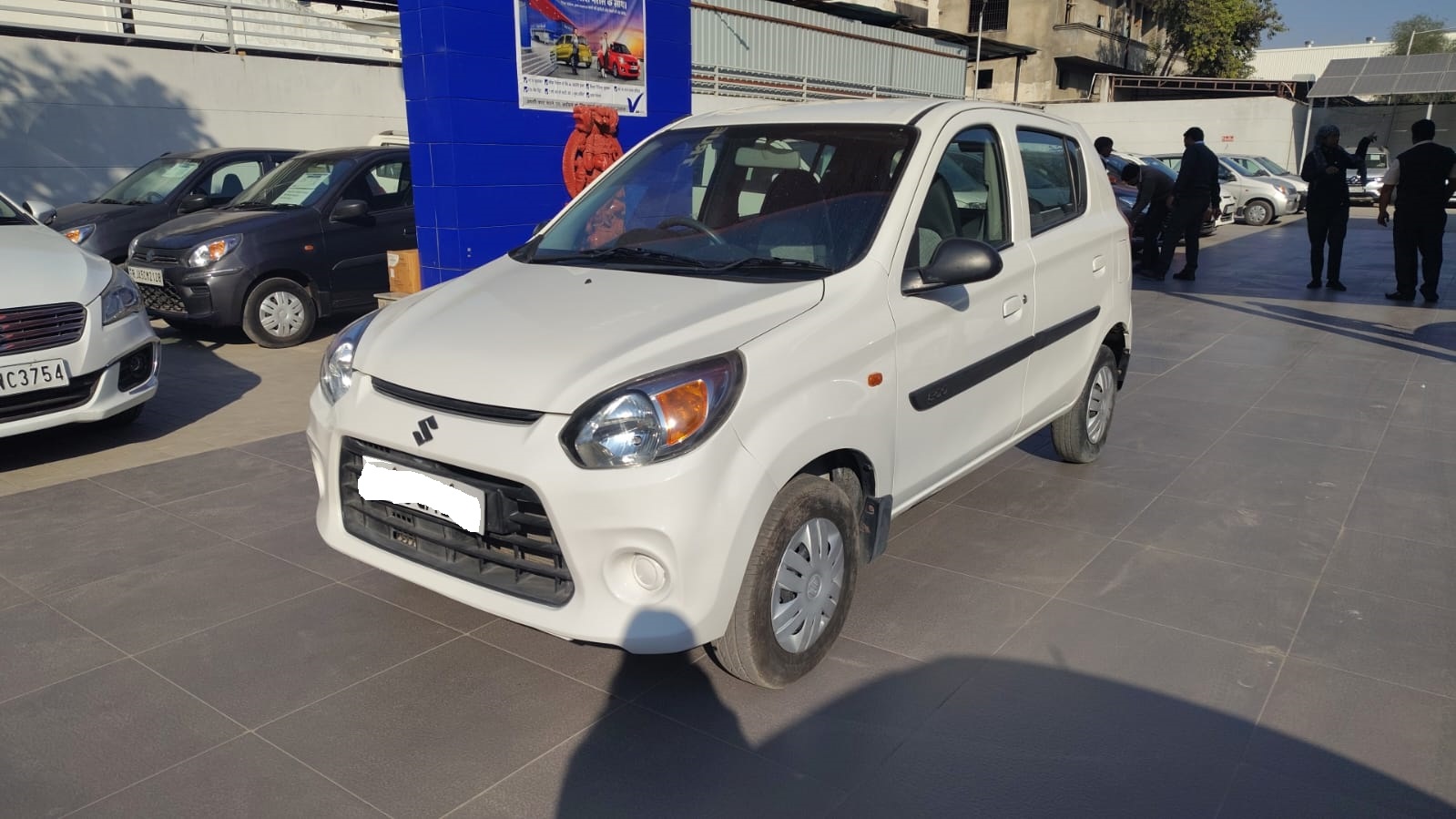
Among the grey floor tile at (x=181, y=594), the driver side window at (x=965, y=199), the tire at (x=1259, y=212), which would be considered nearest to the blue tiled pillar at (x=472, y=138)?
the grey floor tile at (x=181, y=594)

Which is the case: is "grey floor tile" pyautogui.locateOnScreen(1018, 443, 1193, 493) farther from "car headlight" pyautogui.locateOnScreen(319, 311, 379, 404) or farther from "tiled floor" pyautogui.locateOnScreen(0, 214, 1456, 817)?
"car headlight" pyautogui.locateOnScreen(319, 311, 379, 404)

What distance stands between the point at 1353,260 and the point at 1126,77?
2795 cm

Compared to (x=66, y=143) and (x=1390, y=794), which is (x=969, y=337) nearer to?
(x=1390, y=794)

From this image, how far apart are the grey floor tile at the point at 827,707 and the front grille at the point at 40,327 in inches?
152

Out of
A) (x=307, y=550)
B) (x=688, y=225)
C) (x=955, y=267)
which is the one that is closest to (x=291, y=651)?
(x=307, y=550)

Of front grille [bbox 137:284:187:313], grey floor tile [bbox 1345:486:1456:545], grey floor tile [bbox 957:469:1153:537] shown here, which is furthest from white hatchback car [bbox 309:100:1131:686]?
front grille [bbox 137:284:187:313]

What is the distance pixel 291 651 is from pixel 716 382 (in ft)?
5.81

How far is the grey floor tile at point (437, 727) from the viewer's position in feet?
8.83

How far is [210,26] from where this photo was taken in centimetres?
1583

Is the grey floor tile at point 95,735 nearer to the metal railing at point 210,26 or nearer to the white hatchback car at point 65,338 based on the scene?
the white hatchback car at point 65,338

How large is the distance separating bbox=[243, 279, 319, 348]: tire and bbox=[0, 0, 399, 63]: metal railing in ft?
22.0

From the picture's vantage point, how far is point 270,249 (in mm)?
8398

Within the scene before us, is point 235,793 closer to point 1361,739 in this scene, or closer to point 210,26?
point 1361,739

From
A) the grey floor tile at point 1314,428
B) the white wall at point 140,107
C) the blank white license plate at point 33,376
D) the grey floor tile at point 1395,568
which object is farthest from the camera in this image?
the white wall at point 140,107
